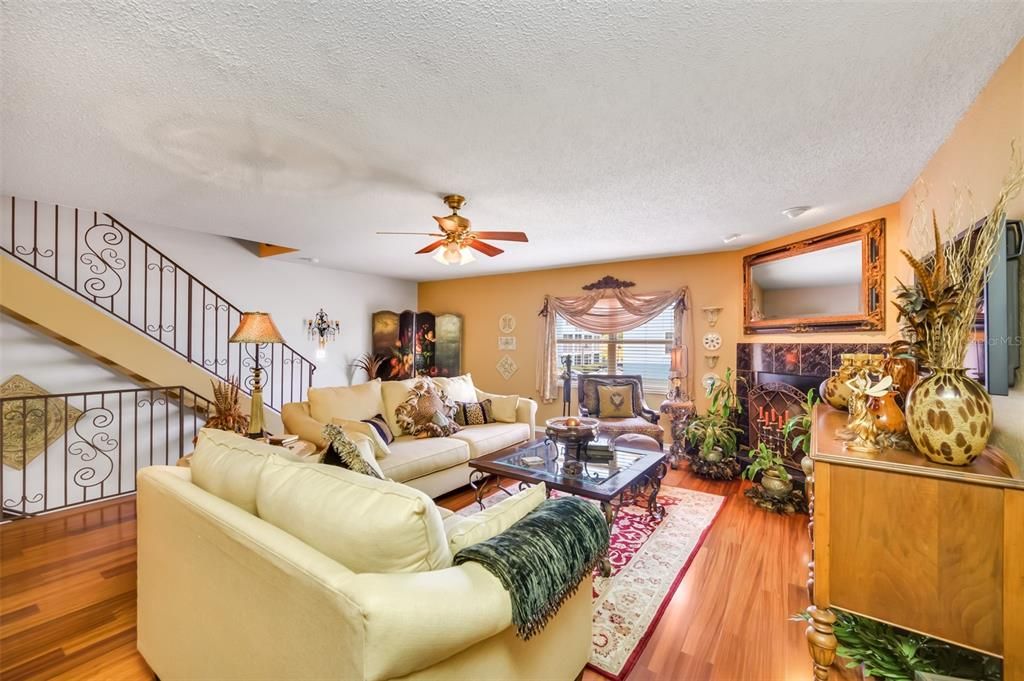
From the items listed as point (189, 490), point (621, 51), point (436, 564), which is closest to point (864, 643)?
point (436, 564)

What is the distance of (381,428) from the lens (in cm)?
330

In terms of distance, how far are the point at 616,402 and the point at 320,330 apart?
4114mm

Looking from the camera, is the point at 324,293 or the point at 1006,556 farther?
the point at 324,293

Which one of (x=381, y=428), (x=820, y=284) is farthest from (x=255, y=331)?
(x=820, y=284)

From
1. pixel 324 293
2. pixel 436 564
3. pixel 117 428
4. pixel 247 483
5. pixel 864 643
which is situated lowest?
pixel 864 643

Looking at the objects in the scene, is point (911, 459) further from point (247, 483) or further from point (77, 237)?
point (77, 237)

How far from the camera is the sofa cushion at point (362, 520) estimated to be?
39.4 inches

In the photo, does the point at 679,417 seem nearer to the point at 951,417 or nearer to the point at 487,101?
the point at 951,417

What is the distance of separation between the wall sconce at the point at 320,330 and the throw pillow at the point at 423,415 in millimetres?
2527

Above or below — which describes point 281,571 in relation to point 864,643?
above

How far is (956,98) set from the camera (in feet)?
5.62

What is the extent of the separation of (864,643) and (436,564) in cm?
172

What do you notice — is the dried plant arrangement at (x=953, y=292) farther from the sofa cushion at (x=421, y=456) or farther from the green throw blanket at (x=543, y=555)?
the sofa cushion at (x=421, y=456)

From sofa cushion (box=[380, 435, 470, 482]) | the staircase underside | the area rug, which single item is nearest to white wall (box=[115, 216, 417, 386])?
the staircase underside
